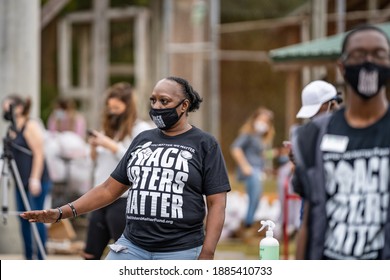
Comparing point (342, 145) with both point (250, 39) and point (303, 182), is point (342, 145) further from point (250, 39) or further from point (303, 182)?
point (250, 39)

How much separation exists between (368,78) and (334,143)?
0.29 metres

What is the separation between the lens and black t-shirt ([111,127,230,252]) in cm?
639

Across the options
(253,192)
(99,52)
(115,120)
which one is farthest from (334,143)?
(99,52)

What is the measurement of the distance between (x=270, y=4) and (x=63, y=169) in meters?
14.3

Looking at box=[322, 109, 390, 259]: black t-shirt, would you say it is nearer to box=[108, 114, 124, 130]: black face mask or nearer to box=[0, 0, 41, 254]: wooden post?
box=[108, 114, 124, 130]: black face mask

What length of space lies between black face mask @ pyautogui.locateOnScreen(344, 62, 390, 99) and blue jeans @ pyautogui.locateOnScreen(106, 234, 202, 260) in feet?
6.43

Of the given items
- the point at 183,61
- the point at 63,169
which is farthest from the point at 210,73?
the point at 63,169

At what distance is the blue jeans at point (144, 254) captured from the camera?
6.47 metres

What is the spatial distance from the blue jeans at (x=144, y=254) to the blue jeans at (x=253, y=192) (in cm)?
1055

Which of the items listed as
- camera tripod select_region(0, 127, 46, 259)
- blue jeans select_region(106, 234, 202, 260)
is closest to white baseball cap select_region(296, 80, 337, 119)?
blue jeans select_region(106, 234, 202, 260)

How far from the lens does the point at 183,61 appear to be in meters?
25.6

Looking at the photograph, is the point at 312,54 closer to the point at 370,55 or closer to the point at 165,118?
the point at 165,118

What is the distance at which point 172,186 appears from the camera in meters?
6.41

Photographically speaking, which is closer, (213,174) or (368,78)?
(368,78)
